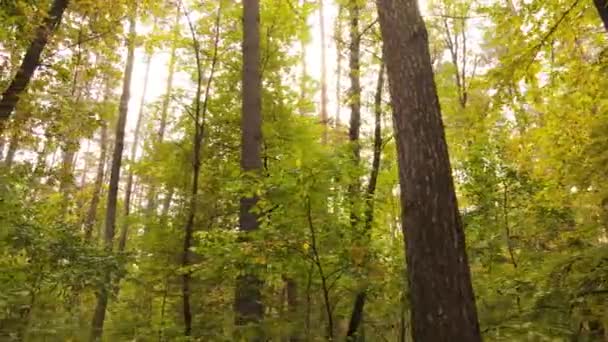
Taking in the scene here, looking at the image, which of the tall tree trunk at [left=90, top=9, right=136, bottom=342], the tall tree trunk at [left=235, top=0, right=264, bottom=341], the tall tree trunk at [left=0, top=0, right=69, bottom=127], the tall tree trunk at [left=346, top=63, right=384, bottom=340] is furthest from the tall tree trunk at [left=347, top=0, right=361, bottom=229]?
the tall tree trunk at [left=0, top=0, right=69, bottom=127]

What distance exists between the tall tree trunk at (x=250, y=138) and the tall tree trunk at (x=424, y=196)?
9.04 feet

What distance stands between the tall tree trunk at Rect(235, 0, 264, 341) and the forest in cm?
4

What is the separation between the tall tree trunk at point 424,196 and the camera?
3562 millimetres

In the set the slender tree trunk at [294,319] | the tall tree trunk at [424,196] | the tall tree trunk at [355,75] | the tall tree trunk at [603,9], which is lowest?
the slender tree trunk at [294,319]

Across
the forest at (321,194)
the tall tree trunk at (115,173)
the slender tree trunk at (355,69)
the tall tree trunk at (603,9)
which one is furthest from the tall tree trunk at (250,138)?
the tall tree trunk at (603,9)

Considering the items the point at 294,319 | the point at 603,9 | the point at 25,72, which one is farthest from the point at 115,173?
the point at 603,9

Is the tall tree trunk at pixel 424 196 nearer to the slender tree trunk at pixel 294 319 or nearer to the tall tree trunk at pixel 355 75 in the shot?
the slender tree trunk at pixel 294 319

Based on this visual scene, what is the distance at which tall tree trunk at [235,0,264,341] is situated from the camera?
654 cm

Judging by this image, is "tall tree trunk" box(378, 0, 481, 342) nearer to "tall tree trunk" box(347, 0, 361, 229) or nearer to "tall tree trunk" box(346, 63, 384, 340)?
"tall tree trunk" box(346, 63, 384, 340)

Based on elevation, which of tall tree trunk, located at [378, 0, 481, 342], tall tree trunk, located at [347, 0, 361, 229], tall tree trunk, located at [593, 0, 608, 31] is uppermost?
tall tree trunk, located at [347, 0, 361, 229]

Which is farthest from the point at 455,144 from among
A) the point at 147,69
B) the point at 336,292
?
the point at 147,69

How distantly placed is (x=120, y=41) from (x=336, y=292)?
21.3 feet

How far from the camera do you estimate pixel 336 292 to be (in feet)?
20.2

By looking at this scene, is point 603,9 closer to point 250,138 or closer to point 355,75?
point 250,138
